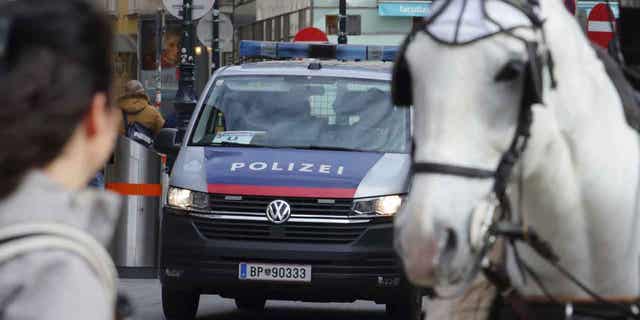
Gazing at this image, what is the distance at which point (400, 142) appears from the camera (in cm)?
1227

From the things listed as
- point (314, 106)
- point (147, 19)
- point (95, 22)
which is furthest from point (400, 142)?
point (147, 19)

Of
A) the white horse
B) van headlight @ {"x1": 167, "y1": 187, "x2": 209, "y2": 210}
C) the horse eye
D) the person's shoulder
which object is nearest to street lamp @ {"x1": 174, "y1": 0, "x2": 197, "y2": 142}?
van headlight @ {"x1": 167, "y1": 187, "x2": 209, "y2": 210}

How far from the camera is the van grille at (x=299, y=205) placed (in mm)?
11453

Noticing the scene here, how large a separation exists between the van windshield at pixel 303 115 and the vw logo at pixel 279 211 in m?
0.81

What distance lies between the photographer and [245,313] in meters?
13.5

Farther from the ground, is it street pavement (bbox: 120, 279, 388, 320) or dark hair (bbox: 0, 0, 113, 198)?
dark hair (bbox: 0, 0, 113, 198)

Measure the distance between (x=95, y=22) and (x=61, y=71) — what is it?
0.47 ft

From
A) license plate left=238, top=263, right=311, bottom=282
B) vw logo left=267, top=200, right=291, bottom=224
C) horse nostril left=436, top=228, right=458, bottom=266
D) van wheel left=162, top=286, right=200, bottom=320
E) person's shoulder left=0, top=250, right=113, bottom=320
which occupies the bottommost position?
van wheel left=162, top=286, right=200, bottom=320

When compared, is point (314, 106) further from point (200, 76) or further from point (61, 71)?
point (200, 76)

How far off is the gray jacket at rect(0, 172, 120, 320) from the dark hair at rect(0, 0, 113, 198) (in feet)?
0.14

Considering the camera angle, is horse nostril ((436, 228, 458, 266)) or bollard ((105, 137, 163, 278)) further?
bollard ((105, 137, 163, 278))

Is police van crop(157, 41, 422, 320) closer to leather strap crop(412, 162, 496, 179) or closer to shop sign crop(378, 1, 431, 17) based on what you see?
leather strap crop(412, 162, 496, 179)

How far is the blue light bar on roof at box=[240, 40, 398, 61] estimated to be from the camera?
657 inches

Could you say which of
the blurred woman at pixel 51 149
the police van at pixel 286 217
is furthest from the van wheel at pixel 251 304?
the blurred woman at pixel 51 149
